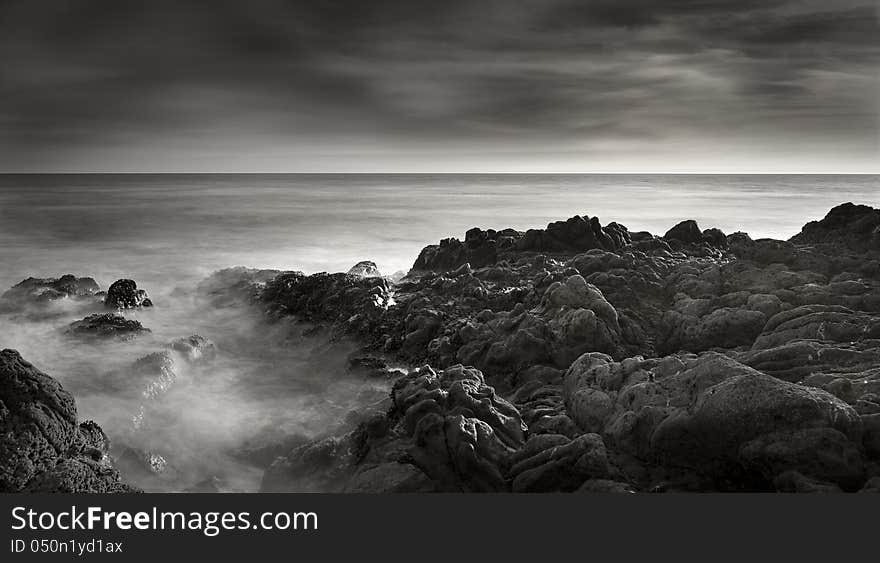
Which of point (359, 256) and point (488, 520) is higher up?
point (359, 256)

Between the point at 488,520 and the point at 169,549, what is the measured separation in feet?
6.59

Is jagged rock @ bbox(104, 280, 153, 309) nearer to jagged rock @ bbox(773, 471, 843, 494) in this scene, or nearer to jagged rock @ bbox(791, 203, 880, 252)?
jagged rock @ bbox(773, 471, 843, 494)

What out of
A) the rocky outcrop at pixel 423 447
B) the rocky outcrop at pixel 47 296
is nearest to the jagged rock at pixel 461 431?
the rocky outcrop at pixel 423 447

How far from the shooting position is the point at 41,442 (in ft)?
16.2

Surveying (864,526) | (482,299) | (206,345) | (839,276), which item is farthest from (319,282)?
(864,526)

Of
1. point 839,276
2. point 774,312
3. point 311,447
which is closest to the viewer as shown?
point 311,447

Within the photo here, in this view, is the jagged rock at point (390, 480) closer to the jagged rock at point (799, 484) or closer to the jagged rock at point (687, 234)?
the jagged rock at point (799, 484)

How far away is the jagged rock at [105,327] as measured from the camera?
401 inches

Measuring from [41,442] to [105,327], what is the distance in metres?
6.01

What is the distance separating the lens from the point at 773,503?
370 cm

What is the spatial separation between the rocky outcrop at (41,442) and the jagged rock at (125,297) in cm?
733

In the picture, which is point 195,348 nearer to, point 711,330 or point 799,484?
point 711,330

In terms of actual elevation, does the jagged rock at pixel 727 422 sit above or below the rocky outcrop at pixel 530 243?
below

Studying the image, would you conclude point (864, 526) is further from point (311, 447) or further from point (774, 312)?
point (311, 447)
